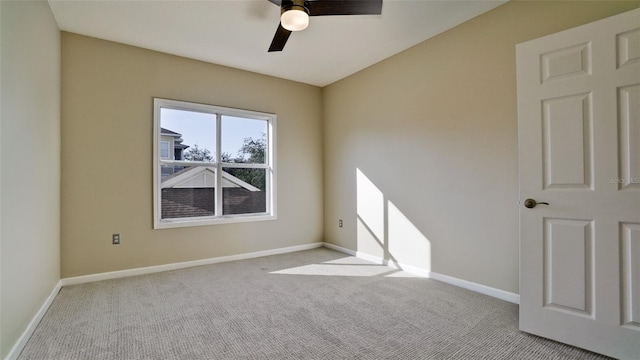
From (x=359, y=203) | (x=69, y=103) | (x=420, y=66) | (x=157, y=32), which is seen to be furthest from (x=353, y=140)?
(x=69, y=103)

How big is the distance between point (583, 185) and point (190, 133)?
4.02m

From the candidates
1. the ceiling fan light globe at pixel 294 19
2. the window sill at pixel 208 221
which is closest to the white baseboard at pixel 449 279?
the window sill at pixel 208 221

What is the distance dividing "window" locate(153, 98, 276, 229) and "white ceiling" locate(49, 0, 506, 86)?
75 centimetres

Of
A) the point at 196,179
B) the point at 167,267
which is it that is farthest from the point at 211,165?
the point at 167,267

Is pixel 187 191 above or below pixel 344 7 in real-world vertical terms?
below

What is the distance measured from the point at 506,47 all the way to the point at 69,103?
14.4 ft

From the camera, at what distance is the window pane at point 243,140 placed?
14.2 feet

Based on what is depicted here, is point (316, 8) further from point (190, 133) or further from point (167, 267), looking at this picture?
point (167, 267)

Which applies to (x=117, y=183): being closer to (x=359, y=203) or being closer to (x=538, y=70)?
(x=359, y=203)

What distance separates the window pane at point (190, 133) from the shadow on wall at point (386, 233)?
2105 millimetres

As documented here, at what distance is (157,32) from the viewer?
10.8 ft

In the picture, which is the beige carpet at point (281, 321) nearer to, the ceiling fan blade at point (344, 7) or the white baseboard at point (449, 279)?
the white baseboard at point (449, 279)

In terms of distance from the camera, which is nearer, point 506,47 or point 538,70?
point 538,70

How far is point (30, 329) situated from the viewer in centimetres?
217
